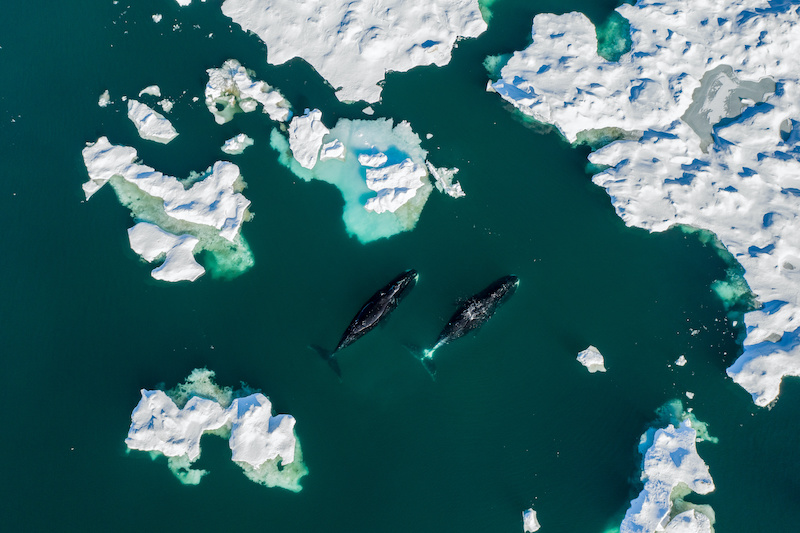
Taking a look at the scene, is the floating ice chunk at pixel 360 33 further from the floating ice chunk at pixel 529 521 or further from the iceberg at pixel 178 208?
the floating ice chunk at pixel 529 521

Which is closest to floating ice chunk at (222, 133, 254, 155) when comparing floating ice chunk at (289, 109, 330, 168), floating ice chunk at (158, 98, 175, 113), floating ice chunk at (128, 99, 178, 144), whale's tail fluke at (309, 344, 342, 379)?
floating ice chunk at (289, 109, 330, 168)

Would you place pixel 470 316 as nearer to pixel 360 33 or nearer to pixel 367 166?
pixel 367 166

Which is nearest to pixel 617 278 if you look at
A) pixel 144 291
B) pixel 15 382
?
pixel 144 291

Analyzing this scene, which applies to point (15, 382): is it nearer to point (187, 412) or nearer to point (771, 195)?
point (187, 412)

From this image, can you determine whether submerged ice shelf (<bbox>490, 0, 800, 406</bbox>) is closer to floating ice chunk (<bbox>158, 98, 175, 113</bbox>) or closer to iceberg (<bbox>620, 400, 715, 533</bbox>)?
iceberg (<bbox>620, 400, 715, 533</bbox>)

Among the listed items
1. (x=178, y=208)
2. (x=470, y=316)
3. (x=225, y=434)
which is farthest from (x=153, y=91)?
(x=470, y=316)

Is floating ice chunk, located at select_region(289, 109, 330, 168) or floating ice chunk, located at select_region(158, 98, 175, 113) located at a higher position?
floating ice chunk, located at select_region(158, 98, 175, 113)
